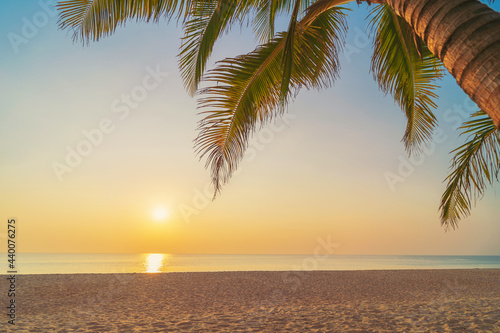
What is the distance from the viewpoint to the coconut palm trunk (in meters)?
2.06

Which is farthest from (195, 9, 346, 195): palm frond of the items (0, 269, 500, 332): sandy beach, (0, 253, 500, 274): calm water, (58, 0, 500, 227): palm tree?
(0, 253, 500, 274): calm water

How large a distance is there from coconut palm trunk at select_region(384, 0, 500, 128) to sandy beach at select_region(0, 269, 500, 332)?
5357 millimetres

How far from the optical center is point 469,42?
7.15 feet

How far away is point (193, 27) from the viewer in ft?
16.8

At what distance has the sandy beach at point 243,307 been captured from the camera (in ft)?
22.3

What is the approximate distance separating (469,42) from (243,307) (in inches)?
318

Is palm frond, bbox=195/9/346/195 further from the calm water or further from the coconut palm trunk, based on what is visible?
the calm water

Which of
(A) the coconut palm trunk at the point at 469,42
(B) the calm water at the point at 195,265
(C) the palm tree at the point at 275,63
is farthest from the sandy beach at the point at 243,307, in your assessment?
(B) the calm water at the point at 195,265

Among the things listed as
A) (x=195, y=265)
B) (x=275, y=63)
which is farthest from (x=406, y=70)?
(x=195, y=265)

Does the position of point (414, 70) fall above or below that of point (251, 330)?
above

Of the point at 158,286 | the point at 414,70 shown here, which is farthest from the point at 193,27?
the point at 158,286

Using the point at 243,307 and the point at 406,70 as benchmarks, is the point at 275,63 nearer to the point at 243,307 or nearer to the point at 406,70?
the point at 406,70

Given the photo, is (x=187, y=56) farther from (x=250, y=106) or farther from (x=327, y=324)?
(x=327, y=324)

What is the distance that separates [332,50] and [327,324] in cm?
490
